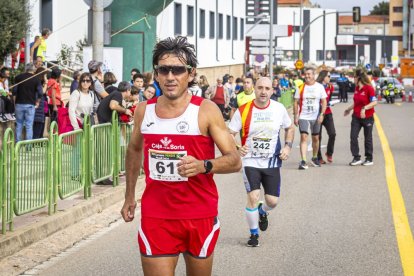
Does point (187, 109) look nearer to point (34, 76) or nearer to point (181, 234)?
point (181, 234)

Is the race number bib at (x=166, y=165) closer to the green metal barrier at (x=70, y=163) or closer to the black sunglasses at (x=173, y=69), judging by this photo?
the black sunglasses at (x=173, y=69)

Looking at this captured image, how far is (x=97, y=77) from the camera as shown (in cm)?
1620

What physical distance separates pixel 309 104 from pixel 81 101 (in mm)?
4752

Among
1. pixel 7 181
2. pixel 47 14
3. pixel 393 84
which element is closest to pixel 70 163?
pixel 7 181

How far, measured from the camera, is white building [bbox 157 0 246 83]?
43.8 m

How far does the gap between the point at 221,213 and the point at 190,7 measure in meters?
35.8

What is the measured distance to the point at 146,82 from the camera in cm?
1861

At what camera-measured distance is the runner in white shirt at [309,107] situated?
18.2m

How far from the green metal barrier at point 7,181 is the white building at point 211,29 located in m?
28.3

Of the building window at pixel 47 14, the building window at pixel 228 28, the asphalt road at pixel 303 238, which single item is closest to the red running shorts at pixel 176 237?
the asphalt road at pixel 303 238

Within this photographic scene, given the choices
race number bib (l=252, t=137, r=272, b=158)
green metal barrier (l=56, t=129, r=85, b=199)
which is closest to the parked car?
green metal barrier (l=56, t=129, r=85, b=199)

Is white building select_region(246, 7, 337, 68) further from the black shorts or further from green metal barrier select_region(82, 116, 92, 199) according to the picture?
the black shorts

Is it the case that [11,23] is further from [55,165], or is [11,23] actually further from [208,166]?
[208,166]

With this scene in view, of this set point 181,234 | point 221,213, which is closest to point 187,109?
point 181,234
